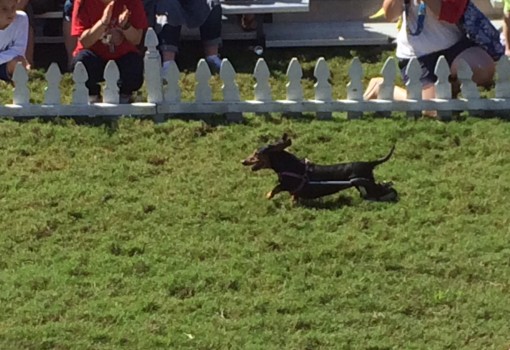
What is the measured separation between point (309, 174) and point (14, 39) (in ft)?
11.4

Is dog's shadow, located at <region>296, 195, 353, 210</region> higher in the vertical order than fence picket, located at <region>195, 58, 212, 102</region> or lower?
lower

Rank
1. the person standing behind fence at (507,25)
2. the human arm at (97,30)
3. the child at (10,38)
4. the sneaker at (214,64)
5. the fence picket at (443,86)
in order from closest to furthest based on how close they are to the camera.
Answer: the fence picket at (443,86) < the human arm at (97,30) < the child at (10,38) < the person standing behind fence at (507,25) < the sneaker at (214,64)

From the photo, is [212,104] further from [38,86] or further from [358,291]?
[358,291]

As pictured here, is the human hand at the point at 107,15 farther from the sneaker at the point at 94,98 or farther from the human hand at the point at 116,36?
the sneaker at the point at 94,98

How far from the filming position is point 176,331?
5.19 metres

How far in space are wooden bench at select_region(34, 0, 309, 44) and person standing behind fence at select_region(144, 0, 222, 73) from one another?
42cm

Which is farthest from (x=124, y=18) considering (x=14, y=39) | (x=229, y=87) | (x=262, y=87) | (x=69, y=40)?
(x=69, y=40)

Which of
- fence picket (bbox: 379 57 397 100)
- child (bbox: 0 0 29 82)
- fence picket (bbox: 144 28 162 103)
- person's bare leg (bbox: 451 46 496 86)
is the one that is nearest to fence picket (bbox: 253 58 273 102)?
fence picket (bbox: 144 28 162 103)

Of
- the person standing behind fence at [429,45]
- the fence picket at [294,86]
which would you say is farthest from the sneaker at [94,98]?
the person standing behind fence at [429,45]

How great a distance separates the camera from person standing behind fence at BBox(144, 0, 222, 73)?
965cm

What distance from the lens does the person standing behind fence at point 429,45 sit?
27.3 feet

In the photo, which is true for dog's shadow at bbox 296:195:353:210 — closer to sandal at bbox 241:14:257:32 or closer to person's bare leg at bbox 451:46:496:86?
person's bare leg at bbox 451:46:496:86

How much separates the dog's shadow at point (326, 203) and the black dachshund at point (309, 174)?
0.06 metres

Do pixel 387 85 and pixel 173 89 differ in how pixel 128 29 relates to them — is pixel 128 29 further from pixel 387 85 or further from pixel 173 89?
pixel 387 85
